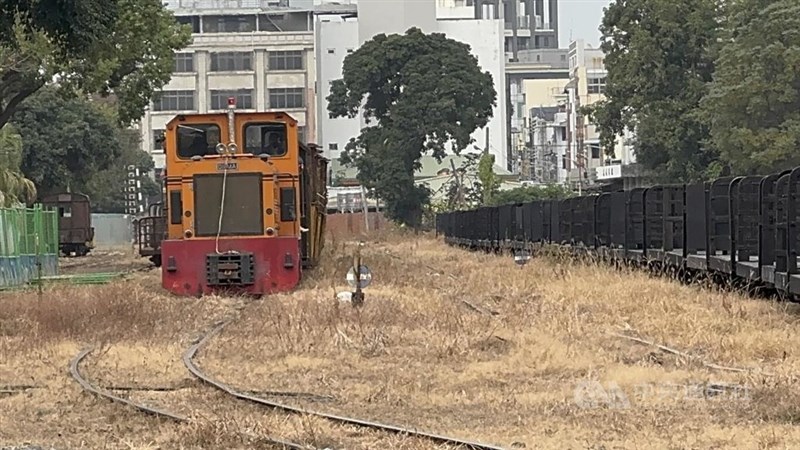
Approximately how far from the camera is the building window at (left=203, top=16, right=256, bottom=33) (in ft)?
348

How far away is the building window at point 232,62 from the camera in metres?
104

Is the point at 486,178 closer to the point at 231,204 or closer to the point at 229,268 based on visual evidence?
the point at 231,204

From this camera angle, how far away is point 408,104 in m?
72.6

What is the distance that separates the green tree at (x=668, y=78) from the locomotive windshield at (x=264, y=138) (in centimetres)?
3371

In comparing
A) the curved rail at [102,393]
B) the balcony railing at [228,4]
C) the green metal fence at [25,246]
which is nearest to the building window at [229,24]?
the balcony railing at [228,4]

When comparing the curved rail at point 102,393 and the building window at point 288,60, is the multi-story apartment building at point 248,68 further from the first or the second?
the curved rail at point 102,393

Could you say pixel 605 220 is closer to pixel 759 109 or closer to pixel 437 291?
pixel 437 291

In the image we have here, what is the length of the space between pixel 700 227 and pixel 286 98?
85801 millimetres

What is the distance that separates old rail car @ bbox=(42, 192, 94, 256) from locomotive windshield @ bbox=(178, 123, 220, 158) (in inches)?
1319

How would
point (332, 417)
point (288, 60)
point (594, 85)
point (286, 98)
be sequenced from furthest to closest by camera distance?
point (594, 85), point (286, 98), point (288, 60), point (332, 417)

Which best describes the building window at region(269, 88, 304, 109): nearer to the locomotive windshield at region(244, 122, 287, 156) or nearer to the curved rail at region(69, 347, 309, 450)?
the locomotive windshield at region(244, 122, 287, 156)

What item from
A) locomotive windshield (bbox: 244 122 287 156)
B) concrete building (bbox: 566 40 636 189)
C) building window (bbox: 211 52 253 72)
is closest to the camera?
locomotive windshield (bbox: 244 122 287 156)

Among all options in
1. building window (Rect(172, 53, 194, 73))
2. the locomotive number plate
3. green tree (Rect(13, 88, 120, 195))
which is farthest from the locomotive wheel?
building window (Rect(172, 53, 194, 73))

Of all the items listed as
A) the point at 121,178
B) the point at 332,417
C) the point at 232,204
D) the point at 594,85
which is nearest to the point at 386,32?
the point at 121,178
